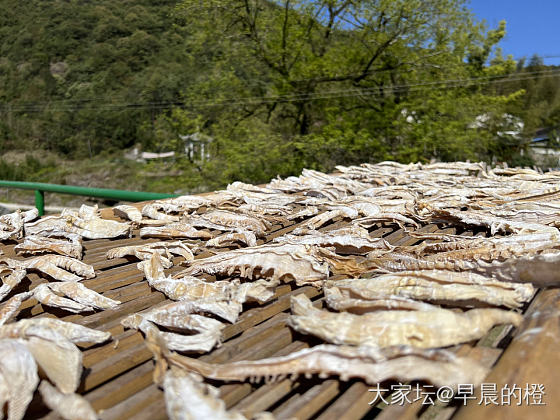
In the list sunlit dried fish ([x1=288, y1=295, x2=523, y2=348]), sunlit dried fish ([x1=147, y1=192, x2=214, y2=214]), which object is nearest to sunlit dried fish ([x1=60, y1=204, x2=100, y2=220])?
sunlit dried fish ([x1=147, y1=192, x2=214, y2=214])

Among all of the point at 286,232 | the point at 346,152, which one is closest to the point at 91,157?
the point at 346,152

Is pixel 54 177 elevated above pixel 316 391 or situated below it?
below

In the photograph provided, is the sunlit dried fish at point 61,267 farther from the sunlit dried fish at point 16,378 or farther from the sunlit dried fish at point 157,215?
the sunlit dried fish at point 157,215

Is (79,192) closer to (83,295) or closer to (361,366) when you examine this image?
(83,295)

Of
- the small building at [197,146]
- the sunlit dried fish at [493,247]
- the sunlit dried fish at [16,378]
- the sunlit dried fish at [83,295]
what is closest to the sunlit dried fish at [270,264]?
the sunlit dried fish at [83,295]

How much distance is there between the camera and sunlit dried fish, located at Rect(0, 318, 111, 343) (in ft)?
3.50

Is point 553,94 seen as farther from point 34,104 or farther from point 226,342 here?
point 34,104

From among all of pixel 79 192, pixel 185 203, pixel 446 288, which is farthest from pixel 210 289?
pixel 79 192

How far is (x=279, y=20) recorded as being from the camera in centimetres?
1425

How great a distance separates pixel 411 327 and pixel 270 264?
0.74 metres

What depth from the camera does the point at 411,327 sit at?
1062 millimetres

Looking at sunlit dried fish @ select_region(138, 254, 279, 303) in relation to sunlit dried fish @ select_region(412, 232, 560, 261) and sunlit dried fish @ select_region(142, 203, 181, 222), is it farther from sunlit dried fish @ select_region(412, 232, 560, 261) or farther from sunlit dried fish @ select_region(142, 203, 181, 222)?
sunlit dried fish @ select_region(142, 203, 181, 222)

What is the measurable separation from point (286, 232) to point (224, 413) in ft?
5.67

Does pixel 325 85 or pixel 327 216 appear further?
pixel 325 85
